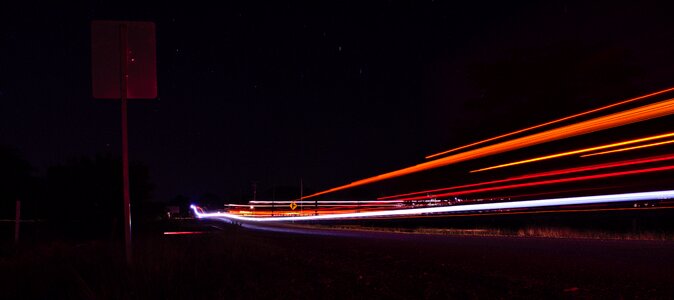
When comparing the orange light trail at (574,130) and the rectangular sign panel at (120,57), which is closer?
the rectangular sign panel at (120,57)

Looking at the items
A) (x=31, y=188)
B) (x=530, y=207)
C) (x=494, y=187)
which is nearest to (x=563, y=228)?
(x=530, y=207)

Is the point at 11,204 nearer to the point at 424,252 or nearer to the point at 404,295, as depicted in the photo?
the point at 424,252

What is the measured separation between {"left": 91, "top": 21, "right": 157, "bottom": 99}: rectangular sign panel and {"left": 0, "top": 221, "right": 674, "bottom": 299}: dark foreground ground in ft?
8.23

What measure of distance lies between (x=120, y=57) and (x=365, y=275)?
4.60 metres

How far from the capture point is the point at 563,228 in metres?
18.5

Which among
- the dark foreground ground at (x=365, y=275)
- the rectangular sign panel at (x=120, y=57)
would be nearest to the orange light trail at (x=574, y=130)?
the dark foreground ground at (x=365, y=275)

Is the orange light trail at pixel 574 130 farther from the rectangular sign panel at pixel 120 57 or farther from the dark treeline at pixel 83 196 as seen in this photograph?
the dark treeline at pixel 83 196

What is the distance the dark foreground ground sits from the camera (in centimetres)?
680

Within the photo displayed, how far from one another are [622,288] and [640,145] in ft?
28.2

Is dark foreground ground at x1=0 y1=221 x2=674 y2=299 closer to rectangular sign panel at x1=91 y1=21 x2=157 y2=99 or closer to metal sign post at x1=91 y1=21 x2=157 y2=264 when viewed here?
metal sign post at x1=91 y1=21 x2=157 y2=264

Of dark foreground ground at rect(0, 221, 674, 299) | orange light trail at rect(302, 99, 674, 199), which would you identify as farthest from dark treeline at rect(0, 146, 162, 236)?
dark foreground ground at rect(0, 221, 674, 299)

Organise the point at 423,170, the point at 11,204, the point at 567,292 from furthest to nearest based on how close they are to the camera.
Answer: the point at 11,204 < the point at 423,170 < the point at 567,292

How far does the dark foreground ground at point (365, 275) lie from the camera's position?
22.3 feet

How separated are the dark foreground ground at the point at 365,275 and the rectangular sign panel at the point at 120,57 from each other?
8.23ft
